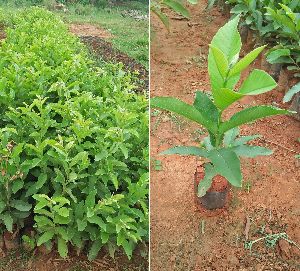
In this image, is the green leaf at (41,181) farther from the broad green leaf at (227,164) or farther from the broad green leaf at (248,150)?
the broad green leaf at (248,150)

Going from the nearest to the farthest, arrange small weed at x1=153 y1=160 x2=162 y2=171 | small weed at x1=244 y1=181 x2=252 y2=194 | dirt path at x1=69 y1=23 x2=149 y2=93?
1. small weed at x1=244 y1=181 x2=252 y2=194
2. small weed at x1=153 y1=160 x2=162 y2=171
3. dirt path at x1=69 y1=23 x2=149 y2=93

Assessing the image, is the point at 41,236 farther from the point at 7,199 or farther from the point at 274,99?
the point at 274,99

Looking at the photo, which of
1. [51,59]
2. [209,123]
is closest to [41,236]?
[209,123]

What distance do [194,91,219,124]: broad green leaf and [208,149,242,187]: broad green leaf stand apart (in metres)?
0.20

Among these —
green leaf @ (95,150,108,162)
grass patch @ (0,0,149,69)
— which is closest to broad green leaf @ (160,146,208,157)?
green leaf @ (95,150,108,162)

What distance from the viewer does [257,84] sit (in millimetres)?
2520

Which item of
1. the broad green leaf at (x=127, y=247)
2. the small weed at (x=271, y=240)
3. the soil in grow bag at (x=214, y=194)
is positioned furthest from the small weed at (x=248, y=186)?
the broad green leaf at (x=127, y=247)

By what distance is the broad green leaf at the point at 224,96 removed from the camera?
2437 millimetres

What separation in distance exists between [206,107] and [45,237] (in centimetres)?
112

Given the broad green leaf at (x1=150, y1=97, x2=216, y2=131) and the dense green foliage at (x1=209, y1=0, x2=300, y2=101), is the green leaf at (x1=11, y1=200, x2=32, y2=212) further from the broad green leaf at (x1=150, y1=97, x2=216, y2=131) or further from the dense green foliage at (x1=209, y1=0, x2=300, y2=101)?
the dense green foliage at (x1=209, y1=0, x2=300, y2=101)

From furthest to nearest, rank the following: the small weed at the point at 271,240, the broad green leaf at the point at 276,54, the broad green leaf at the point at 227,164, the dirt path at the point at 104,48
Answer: the dirt path at the point at 104,48 → the broad green leaf at the point at 276,54 → the small weed at the point at 271,240 → the broad green leaf at the point at 227,164

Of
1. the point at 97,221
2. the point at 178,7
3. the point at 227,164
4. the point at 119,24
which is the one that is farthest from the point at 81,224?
the point at 119,24

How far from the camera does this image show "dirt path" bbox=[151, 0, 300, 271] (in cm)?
277

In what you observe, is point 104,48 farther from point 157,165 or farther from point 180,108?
point 180,108
